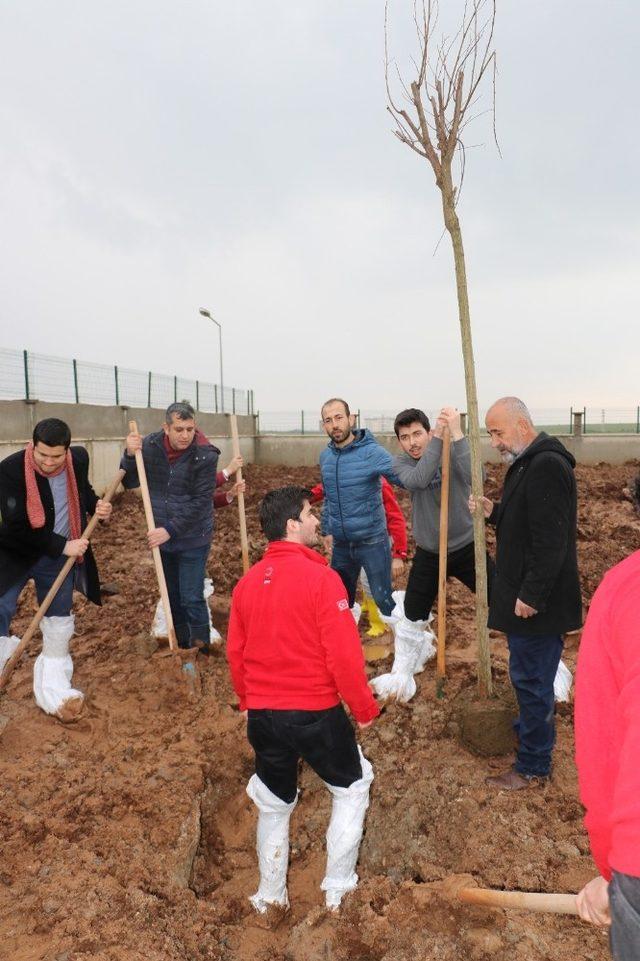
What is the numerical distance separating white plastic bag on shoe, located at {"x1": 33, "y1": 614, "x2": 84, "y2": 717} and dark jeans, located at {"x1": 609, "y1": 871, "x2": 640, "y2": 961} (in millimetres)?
3843

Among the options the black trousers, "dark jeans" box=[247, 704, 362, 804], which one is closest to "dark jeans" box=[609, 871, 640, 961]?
"dark jeans" box=[247, 704, 362, 804]

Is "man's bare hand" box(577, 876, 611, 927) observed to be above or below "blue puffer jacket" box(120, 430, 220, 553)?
below

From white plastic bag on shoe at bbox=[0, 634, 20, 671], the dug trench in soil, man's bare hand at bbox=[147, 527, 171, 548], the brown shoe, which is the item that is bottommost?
the dug trench in soil

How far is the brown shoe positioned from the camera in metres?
3.25

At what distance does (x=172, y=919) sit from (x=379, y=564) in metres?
2.54

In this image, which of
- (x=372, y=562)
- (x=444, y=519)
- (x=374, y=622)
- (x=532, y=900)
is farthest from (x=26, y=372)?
(x=532, y=900)

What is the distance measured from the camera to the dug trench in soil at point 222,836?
242cm

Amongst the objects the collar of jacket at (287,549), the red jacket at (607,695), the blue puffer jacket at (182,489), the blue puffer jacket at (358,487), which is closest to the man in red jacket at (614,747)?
the red jacket at (607,695)

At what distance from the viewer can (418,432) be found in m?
4.18

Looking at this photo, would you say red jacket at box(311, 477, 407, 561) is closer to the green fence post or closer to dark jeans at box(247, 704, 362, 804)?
dark jeans at box(247, 704, 362, 804)

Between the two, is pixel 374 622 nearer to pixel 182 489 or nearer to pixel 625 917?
pixel 182 489

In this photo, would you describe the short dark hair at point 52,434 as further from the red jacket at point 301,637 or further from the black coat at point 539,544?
the black coat at point 539,544

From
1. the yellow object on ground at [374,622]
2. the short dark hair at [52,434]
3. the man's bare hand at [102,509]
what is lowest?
the yellow object on ground at [374,622]

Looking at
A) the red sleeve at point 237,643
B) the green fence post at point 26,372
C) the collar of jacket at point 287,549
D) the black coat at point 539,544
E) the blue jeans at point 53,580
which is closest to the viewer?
the collar of jacket at point 287,549
